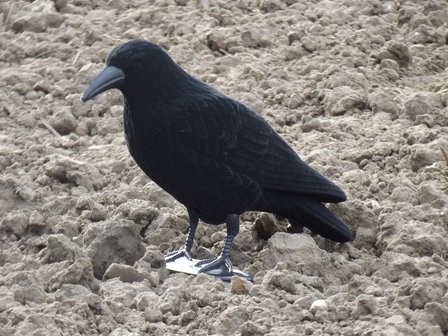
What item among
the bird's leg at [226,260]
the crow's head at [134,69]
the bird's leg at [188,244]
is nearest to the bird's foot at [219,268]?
the bird's leg at [226,260]

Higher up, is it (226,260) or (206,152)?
(206,152)

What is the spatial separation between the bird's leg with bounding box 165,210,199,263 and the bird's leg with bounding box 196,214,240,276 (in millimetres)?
85

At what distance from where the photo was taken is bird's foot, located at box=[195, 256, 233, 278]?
5.33 metres

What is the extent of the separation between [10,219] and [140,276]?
0.84 meters

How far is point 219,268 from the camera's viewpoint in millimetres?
5383

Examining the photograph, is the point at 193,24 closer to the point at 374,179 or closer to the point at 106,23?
the point at 106,23

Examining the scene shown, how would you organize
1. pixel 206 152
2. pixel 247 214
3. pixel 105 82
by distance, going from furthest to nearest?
pixel 247 214
pixel 206 152
pixel 105 82

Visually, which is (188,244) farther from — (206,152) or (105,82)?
(105,82)

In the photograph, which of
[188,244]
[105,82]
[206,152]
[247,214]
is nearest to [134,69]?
[105,82]

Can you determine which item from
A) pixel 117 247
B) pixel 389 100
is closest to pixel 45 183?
pixel 117 247

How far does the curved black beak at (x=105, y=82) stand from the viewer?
5172 millimetres

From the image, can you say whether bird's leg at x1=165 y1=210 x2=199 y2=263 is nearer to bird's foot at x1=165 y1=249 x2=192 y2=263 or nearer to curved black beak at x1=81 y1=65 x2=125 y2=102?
bird's foot at x1=165 y1=249 x2=192 y2=263

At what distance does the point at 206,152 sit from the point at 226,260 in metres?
0.49

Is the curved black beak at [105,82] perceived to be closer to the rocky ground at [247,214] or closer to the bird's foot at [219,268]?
the rocky ground at [247,214]
